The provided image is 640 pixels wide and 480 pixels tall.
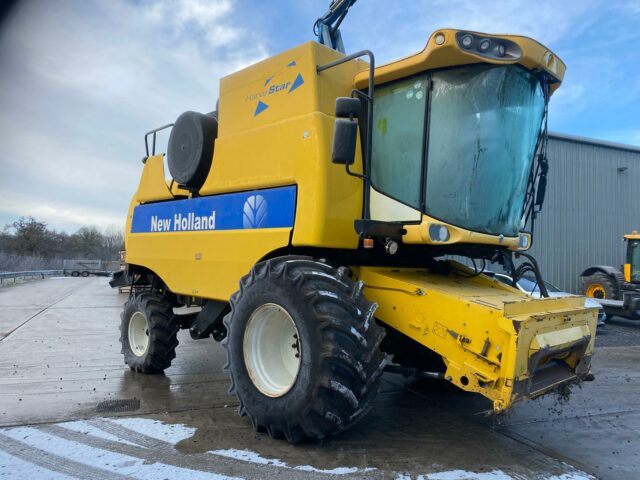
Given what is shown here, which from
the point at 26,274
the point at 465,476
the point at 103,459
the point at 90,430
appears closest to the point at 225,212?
the point at 90,430

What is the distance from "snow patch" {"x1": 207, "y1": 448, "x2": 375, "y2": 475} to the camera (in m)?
3.41

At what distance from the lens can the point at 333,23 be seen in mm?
8461

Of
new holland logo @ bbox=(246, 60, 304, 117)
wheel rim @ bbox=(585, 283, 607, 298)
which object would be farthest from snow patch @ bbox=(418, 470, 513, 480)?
wheel rim @ bbox=(585, 283, 607, 298)

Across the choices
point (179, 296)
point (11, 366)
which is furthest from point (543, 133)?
point (11, 366)

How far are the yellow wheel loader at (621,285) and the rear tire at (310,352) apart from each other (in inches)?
459

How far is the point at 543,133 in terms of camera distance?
183 inches

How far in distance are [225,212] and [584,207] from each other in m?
18.4

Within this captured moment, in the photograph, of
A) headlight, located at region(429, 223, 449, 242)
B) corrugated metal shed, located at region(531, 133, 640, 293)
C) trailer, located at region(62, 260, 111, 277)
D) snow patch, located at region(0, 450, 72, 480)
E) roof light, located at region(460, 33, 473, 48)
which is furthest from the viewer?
trailer, located at region(62, 260, 111, 277)

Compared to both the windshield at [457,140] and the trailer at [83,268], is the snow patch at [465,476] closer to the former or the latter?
the windshield at [457,140]

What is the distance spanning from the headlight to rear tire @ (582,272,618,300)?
45.1 ft

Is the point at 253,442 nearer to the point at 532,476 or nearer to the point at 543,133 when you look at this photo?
the point at 532,476

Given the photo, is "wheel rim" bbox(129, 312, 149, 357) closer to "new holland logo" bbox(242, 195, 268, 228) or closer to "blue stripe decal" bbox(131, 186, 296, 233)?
"blue stripe decal" bbox(131, 186, 296, 233)

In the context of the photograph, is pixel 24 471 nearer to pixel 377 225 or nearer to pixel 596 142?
pixel 377 225

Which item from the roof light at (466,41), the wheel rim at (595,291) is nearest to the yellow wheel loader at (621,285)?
the wheel rim at (595,291)
